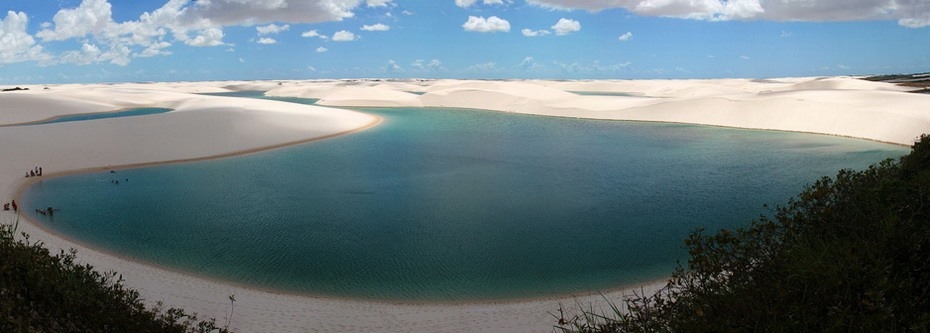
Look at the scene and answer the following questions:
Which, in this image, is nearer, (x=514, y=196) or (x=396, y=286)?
(x=396, y=286)

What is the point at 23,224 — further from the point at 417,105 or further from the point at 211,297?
the point at 417,105

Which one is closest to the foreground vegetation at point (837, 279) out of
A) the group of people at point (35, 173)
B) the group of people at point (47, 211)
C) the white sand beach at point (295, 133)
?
the white sand beach at point (295, 133)

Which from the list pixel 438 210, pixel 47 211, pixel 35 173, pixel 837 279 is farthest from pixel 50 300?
pixel 35 173

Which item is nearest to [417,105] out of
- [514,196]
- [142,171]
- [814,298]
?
[142,171]

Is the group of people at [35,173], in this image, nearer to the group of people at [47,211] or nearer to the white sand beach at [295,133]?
the white sand beach at [295,133]

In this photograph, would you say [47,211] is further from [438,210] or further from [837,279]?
[837,279]
